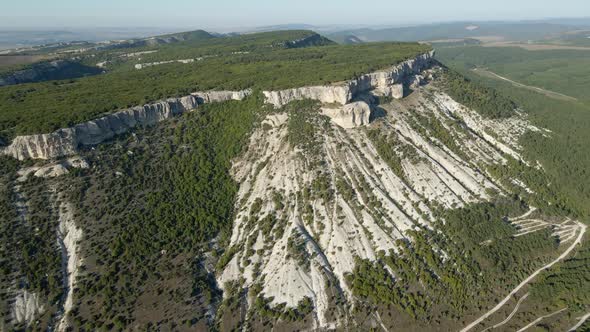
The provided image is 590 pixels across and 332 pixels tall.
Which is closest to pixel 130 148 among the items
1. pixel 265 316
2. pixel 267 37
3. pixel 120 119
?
pixel 120 119

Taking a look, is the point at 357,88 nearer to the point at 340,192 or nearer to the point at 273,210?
the point at 340,192

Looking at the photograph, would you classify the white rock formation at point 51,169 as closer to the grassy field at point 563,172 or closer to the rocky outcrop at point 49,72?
the rocky outcrop at point 49,72

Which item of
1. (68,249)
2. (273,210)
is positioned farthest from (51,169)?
(273,210)

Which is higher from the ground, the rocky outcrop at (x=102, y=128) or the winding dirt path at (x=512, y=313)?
the rocky outcrop at (x=102, y=128)

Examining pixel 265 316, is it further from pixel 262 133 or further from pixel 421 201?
pixel 262 133

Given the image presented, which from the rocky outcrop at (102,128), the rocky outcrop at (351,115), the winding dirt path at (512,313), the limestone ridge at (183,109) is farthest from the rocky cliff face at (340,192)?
the winding dirt path at (512,313)

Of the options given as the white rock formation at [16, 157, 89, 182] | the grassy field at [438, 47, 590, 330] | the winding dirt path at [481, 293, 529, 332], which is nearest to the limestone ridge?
the white rock formation at [16, 157, 89, 182]
